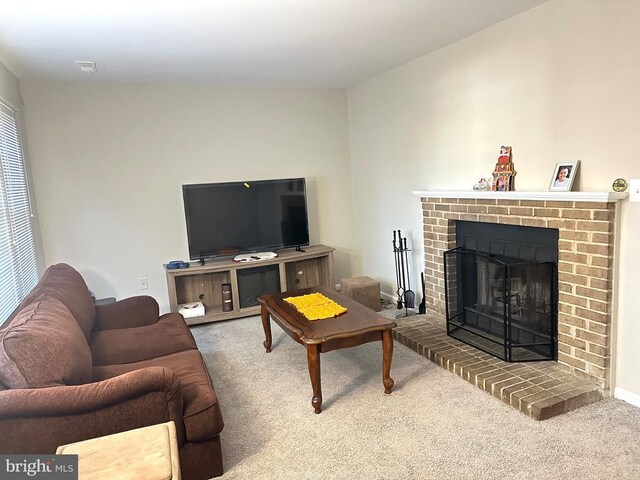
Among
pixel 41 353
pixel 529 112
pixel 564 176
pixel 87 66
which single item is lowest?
pixel 41 353

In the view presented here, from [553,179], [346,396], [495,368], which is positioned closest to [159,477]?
[346,396]

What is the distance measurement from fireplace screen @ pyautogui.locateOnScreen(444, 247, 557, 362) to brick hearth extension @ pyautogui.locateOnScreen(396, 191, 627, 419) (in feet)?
0.43

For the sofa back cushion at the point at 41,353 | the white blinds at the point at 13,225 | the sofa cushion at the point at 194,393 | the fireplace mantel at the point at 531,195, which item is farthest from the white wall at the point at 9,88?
the fireplace mantel at the point at 531,195

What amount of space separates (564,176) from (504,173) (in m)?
0.50

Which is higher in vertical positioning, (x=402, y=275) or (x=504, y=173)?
(x=504, y=173)

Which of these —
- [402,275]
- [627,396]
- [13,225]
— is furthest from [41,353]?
[402,275]

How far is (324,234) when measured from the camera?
5535 mm

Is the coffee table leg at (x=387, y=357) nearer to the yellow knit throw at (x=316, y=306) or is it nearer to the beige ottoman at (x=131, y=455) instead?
the yellow knit throw at (x=316, y=306)

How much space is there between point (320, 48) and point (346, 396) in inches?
103

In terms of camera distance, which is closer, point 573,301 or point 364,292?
point 573,301

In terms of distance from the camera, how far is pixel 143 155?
4.70 meters

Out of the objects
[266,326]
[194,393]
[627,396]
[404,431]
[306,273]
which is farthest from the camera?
[306,273]

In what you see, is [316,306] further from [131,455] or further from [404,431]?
[131,455]

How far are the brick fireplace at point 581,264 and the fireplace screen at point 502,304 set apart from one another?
0.55 feet
